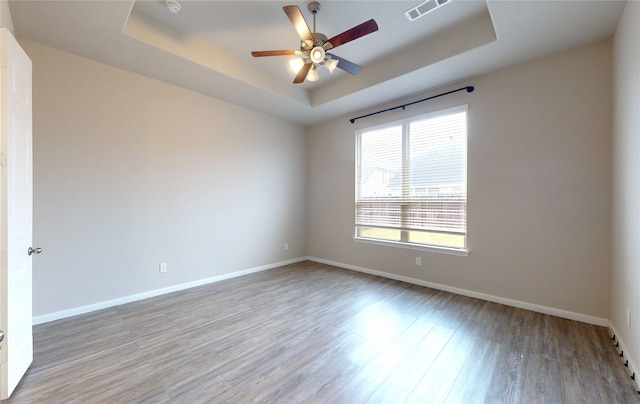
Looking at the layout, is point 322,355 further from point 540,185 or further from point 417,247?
point 540,185

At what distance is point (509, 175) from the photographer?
3.14 m

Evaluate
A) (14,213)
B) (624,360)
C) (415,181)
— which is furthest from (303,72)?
(624,360)

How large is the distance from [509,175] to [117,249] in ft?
16.1

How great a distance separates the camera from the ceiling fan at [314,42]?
219 cm

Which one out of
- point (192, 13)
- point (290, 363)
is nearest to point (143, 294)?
point (290, 363)

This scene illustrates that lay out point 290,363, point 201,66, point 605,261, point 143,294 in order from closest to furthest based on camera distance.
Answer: point 290,363
point 605,261
point 201,66
point 143,294

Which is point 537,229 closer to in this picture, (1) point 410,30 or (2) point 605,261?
(2) point 605,261

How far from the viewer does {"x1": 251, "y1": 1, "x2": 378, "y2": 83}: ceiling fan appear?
86.4 inches

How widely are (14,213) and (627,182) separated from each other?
464 centimetres

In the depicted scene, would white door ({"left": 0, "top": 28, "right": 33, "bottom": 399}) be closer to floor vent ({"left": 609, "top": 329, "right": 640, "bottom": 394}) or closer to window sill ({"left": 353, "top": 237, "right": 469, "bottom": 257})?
window sill ({"left": 353, "top": 237, "right": 469, "bottom": 257})

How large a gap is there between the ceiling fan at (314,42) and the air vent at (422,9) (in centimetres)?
71

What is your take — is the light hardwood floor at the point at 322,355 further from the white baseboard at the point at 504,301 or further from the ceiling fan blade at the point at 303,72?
the ceiling fan blade at the point at 303,72

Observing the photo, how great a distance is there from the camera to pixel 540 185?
2.94m

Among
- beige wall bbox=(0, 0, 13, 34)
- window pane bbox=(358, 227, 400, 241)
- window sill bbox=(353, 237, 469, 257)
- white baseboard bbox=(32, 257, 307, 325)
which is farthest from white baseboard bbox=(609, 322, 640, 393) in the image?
beige wall bbox=(0, 0, 13, 34)
